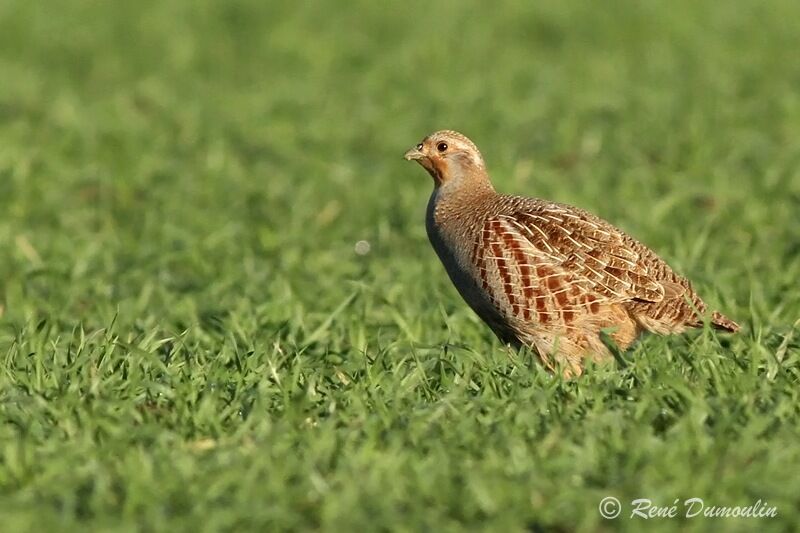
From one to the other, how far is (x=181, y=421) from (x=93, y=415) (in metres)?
0.28

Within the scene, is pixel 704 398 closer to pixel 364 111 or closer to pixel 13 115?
pixel 364 111

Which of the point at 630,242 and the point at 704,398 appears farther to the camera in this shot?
the point at 630,242

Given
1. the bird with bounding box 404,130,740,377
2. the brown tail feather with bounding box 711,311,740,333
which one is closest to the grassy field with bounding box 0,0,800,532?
the brown tail feather with bounding box 711,311,740,333

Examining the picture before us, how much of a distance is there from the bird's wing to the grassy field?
271 mm

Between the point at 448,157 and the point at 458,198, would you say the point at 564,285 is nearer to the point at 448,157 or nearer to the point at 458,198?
the point at 458,198

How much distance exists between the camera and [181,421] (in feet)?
14.8

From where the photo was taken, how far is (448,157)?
246 inches

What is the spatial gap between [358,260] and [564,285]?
2.34 metres

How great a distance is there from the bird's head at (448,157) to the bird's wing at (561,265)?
513mm

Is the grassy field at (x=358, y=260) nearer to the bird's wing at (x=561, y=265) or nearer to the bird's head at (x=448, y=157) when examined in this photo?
the bird's wing at (x=561, y=265)

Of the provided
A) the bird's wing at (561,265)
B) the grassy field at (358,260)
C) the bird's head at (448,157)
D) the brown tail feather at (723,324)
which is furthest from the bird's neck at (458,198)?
the brown tail feather at (723,324)

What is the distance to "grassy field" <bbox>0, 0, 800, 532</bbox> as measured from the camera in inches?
158

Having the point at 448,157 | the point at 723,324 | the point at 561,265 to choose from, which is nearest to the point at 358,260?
the point at 448,157

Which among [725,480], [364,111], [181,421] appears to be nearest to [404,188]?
[364,111]
